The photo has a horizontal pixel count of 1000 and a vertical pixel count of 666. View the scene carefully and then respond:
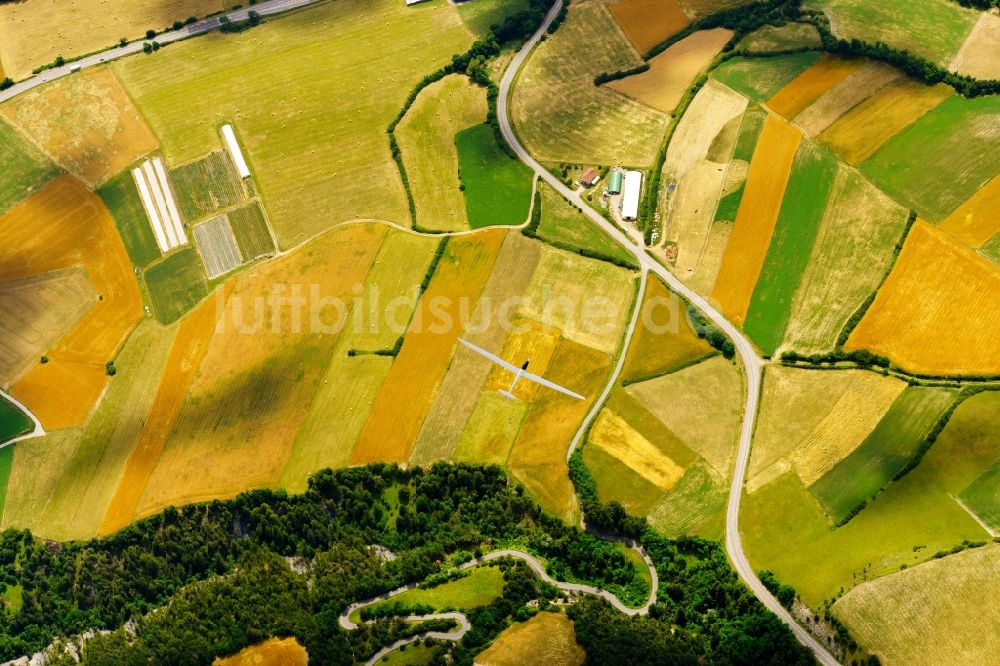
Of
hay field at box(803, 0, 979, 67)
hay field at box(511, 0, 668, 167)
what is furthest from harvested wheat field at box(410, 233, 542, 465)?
hay field at box(803, 0, 979, 67)

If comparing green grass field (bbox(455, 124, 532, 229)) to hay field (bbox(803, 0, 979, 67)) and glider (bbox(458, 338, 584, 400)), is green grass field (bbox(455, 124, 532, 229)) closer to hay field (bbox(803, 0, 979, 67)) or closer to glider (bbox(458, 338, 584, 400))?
glider (bbox(458, 338, 584, 400))

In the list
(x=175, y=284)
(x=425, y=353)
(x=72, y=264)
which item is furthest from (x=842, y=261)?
(x=72, y=264)

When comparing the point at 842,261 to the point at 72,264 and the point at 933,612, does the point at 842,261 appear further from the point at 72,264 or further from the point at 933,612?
the point at 72,264

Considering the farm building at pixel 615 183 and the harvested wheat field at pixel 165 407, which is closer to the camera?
the harvested wheat field at pixel 165 407

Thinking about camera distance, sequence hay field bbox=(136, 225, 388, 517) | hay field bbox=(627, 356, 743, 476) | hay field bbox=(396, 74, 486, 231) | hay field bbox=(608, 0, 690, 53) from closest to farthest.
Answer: hay field bbox=(627, 356, 743, 476)
hay field bbox=(136, 225, 388, 517)
hay field bbox=(396, 74, 486, 231)
hay field bbox=(608, 0, 690, 53)

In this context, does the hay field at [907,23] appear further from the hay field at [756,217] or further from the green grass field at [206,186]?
the green grass field at [206,186]

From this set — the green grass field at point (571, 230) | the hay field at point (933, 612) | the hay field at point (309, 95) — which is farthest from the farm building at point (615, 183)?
the hay field at point (933, 612)
